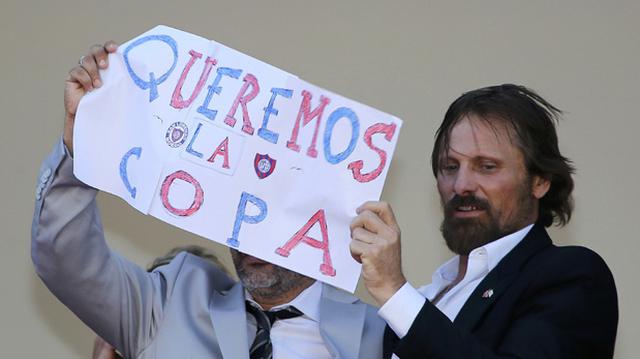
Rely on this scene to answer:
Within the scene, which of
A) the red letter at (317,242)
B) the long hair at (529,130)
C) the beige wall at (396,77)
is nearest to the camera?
the red letter at (317,242)

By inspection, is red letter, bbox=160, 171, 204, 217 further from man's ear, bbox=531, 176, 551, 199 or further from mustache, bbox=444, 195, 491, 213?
man's ear, bbox=531, 176, 551, 199

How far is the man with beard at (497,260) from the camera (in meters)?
2.65

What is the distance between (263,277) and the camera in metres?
3.13

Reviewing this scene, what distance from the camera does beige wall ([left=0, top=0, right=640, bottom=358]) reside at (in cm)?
441

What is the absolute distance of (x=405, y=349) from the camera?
262 cm

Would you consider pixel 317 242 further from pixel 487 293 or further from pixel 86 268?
pixel 86 268

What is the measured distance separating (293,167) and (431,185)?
5.45 ft

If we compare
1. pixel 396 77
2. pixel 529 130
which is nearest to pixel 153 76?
pixel 529 130

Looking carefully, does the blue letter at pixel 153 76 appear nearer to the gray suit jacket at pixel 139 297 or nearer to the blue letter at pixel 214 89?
the blue letter at pixel 214 89

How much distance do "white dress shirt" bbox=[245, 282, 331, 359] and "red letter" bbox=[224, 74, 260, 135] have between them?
0.50 m

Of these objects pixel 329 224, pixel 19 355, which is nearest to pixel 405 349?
pixel 329 224

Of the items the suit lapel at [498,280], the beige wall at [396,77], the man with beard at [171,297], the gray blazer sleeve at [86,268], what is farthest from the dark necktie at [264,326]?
the beige wall at [396,77]

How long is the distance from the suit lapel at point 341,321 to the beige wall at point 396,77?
125 centimetres

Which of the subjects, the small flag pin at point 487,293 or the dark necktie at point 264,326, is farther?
the dark necktie at point 264,326
